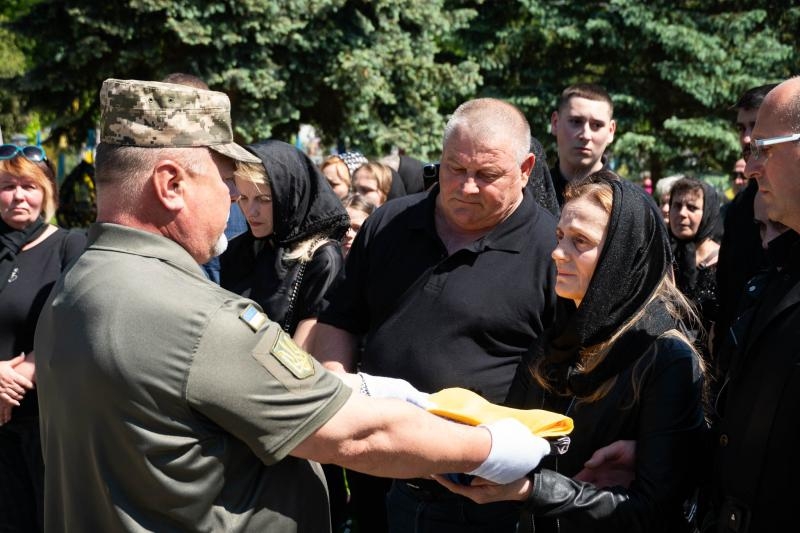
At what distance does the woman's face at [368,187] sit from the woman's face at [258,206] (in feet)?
8.17

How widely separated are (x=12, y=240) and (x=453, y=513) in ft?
9.88

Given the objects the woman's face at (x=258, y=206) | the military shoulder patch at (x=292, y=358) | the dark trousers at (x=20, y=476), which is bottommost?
the dark trousers at (x=20, y=476)

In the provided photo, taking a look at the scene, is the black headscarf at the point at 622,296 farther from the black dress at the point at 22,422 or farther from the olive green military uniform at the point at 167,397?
the black dress at the point at 22,422

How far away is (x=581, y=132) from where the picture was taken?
5.81 metres

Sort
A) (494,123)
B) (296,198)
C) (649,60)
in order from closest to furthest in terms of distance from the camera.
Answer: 1. (494,123)
2. (296,198)
3. (649,60)

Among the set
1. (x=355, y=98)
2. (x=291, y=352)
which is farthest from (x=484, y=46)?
(x=291, y=352)

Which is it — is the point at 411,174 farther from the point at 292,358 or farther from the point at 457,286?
the point at 292,358

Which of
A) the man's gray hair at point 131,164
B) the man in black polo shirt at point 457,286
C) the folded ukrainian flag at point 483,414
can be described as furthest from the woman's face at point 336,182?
the man's gray hair at point 131,164

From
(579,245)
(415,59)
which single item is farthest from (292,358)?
(415,59)

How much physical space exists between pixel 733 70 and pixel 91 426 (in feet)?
59.1

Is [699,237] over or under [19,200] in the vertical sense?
over

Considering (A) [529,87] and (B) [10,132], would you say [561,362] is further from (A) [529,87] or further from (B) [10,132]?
(B) [10,132]

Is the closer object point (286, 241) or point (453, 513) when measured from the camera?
point (453, 513)

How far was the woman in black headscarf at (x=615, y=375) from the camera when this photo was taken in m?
2.62
